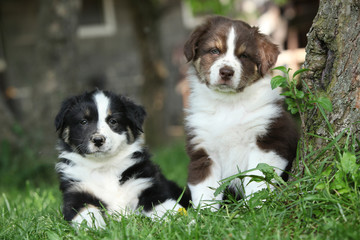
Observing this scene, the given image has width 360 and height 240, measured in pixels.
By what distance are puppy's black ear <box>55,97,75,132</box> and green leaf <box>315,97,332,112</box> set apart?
6.54ft

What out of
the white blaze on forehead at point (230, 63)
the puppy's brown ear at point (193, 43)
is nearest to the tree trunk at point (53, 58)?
the puppy's brown ear at point (193, 43)

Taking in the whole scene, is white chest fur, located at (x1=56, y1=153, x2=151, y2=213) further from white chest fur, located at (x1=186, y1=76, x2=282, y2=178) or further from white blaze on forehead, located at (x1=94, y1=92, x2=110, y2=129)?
white chest fur, located at (x1=186, y1=76, x2=282, y2=178)

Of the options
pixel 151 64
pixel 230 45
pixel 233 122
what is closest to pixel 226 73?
pixel 230 45

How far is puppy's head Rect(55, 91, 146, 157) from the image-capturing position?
133 inches

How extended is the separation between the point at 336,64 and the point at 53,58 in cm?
569

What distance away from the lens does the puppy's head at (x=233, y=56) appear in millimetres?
3357

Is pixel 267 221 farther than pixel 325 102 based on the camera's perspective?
No

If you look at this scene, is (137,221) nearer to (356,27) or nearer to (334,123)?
(334,123)

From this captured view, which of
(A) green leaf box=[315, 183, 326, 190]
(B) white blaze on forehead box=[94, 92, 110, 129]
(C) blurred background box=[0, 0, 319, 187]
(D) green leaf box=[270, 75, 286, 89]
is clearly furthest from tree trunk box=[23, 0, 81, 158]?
(A) green leaf box=[315, 183, 326, 190]

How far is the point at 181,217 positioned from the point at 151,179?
85cm

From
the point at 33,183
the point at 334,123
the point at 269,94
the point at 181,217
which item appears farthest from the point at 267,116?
the point at 33,183

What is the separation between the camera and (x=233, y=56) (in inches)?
135

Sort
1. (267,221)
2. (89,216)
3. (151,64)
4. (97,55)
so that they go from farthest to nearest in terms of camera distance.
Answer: (97,55) → (151,64) → (89,216) → (267,221)

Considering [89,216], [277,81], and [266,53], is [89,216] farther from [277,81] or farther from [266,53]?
[266,53]
